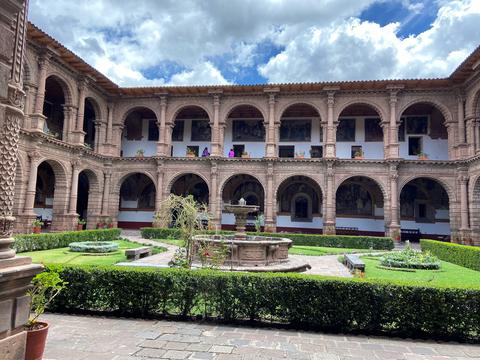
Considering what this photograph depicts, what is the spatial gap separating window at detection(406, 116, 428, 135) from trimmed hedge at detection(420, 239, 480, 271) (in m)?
10.4

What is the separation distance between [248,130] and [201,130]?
4020 mm

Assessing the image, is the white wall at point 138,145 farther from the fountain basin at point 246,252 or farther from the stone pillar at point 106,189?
the fountain basin at point 246,252

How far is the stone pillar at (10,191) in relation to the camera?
10.7ft

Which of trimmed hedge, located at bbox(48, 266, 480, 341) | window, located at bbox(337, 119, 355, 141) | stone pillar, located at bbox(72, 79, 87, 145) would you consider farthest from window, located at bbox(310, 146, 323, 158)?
trimmed hedge, located at bbox(48, 266, 480, 341)

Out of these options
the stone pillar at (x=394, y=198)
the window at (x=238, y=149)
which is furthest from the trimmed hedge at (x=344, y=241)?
the window at (x=238, y=149)

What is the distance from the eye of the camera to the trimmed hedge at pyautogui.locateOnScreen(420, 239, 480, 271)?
43.1ft

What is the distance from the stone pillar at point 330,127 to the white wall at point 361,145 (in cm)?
314

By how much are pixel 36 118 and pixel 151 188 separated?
1215 centimetres

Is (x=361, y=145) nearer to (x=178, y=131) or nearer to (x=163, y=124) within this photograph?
(x=178, y=131)

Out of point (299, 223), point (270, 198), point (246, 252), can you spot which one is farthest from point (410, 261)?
point (299, 223)

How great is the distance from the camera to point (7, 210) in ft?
11.5

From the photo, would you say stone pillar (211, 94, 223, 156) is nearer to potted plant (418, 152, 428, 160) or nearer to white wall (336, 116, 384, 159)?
white wall (336, 116, 384, 159)

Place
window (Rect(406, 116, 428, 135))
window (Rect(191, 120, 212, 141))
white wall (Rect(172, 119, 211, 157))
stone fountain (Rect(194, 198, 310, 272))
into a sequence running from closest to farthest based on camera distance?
stone fountain (Rect(194, 198, 310, 272))
window (Rect(406, 116, 428, 135))
window (Rect(191, 120, 212, 141))
white wall (Rect(172, 119, 211, 157))

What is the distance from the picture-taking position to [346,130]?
87.8ft
